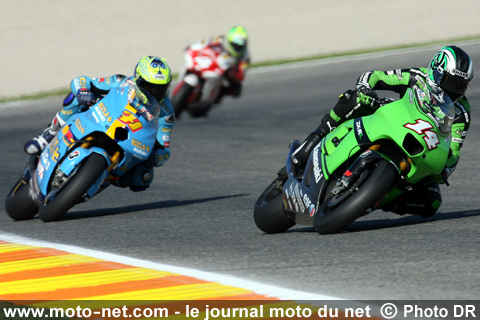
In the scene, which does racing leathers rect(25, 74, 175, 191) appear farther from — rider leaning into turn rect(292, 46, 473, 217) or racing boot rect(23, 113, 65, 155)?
rider leaning into turn rect(292, 46, 473, 217)

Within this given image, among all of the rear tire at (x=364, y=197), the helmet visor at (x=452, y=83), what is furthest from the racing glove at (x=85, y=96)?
the helmet visor at (x=452, y=83)

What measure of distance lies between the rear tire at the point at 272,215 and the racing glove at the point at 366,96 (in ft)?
3.19

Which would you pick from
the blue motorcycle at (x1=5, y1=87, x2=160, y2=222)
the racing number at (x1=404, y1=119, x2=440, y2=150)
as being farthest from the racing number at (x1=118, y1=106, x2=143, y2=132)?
the racing number at (x1=404, y1=119, x2=440, y2=150)

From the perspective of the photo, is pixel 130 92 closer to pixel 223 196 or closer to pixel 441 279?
pixel 223 196

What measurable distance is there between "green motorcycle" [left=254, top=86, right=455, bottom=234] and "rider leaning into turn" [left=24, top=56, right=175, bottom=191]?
2158 millimetres

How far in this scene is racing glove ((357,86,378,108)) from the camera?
6.84m

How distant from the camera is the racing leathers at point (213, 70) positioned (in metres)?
16.3

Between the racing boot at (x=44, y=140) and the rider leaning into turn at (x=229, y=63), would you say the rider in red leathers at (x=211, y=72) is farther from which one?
the racing boot at (x=44, y=140)

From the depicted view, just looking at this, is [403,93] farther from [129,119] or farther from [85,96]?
[85,96]

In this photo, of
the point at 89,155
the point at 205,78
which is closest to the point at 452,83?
the point at 89,155

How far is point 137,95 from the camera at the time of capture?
8.53 m

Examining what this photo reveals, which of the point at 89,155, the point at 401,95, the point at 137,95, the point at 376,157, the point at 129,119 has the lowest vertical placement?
the point at 89,155

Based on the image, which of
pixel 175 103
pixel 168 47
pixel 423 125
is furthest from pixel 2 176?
pixel 168 47

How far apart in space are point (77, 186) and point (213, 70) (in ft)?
28.5
